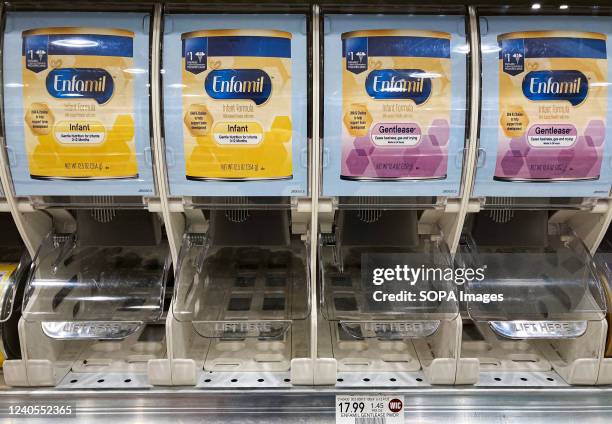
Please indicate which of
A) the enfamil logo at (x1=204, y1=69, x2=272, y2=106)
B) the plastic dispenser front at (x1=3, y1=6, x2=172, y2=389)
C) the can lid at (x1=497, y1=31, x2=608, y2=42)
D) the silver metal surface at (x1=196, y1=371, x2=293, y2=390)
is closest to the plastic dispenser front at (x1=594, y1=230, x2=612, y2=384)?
the can lid at (x1=497, y1=31, x2=608, y2=42)

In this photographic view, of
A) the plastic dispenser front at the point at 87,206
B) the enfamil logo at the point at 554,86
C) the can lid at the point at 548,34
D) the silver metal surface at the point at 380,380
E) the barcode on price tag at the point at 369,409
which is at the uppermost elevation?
the can lid at the point at 548,34

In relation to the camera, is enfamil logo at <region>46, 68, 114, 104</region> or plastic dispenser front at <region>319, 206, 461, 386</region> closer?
enfamil logo at <region>46, 68, 114, 104</region>

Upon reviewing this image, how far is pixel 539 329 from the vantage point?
134cm

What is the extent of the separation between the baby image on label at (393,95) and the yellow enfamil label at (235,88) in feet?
0.57

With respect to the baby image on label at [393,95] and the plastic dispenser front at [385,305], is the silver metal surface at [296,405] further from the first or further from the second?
the baby image on label at [393,95]

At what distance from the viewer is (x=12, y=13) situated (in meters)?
1.25

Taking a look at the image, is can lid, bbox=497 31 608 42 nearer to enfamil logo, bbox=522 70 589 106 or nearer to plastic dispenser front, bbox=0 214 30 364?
enfamil logo, bbox=522 70 589 106

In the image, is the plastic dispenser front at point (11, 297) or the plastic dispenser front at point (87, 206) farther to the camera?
the plastic dispenser front at point (11, 297)

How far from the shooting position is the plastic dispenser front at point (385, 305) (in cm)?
135

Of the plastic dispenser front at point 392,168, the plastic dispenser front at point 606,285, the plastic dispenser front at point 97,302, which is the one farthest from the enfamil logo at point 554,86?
the plastic dispenser front at point 97,302

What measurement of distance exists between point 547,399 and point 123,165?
1.36 m

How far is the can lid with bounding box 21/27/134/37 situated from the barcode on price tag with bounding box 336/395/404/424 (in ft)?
3.81

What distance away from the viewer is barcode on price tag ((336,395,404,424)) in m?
1.28

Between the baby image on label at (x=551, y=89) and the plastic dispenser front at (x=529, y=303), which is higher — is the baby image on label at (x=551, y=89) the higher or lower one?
the higher one
